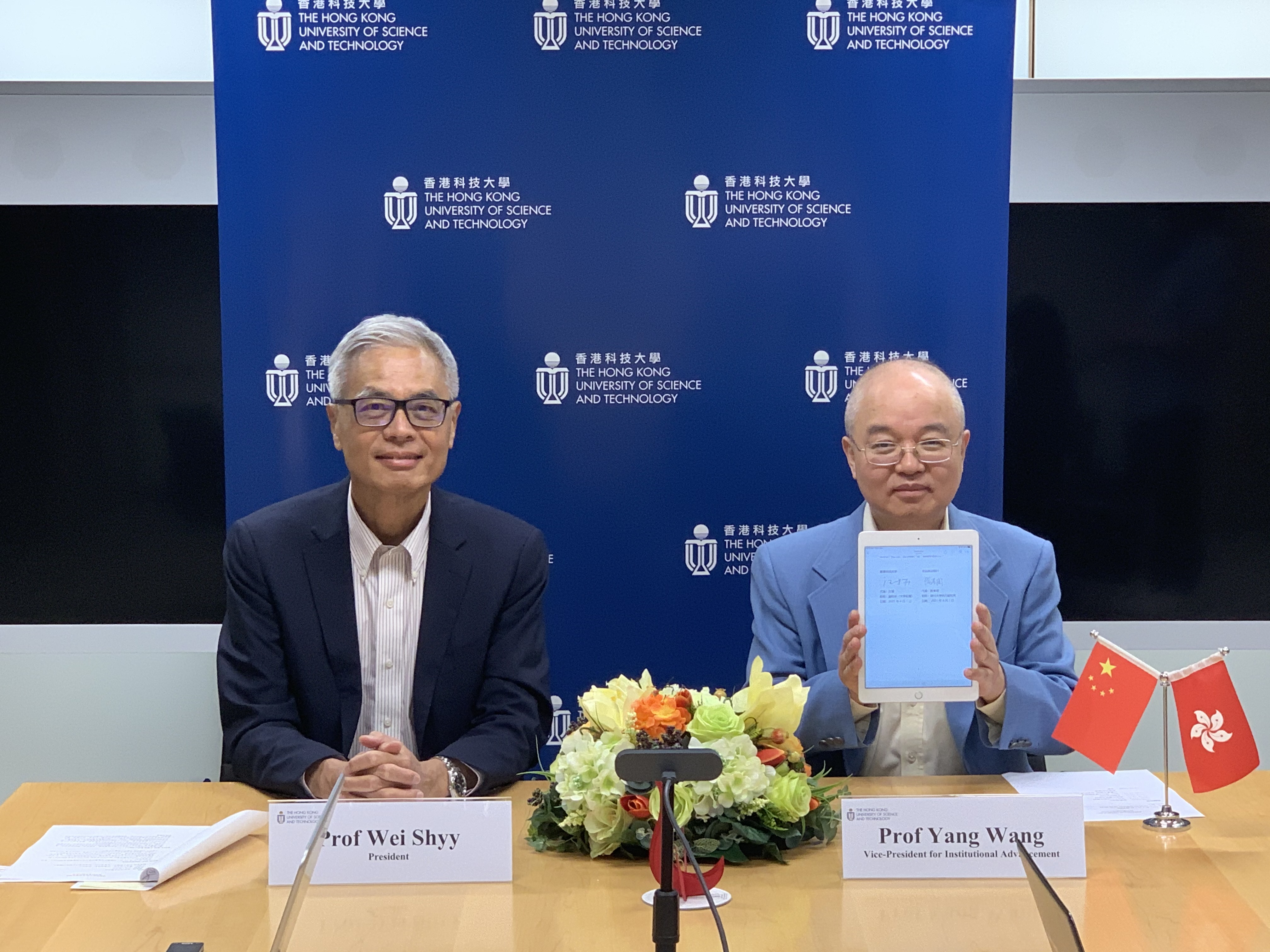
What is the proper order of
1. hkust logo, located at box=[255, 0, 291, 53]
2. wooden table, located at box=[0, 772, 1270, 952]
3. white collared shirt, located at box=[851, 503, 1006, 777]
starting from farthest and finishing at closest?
hkust logo, located at box=[255, 0, 291, 53], white collared shirt, located at box=[851, 503, 1006, 777], wooden table, located at box=[0, 772, 1270, 952]

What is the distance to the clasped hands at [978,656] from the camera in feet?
Result: 7.79

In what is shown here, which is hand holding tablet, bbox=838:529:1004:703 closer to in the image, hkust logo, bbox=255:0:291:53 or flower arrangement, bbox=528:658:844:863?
flower arrangement, bbox=528:658:844:863

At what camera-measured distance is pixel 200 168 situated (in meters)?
4.07

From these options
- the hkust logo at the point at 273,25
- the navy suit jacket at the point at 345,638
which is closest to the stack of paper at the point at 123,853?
the navy suit jacket at the point at 345,638

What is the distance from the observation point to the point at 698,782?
193cm

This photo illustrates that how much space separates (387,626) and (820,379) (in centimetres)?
134

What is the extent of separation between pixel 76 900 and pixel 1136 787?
1859 mm

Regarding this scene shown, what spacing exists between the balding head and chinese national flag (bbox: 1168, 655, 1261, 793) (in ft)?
2.39

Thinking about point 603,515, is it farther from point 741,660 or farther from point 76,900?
point 76,900

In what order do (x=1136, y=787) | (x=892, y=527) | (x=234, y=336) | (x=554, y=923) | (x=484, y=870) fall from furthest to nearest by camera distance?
(x=234, y=336), (x=892, y=527), (x=1136, y=787), (x=484, y=870), (x=554, y=923)

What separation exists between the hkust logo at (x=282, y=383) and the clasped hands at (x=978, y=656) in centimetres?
167

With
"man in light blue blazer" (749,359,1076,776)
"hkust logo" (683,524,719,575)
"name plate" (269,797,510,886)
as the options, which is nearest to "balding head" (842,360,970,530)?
"man in light blue blazer" (749,359,1076,776)

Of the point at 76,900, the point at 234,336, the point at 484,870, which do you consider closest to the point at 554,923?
the point at 484,870

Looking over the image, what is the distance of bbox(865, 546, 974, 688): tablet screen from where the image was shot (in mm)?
2373
